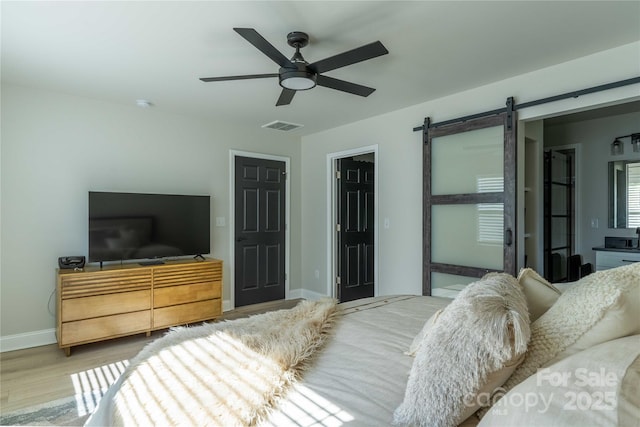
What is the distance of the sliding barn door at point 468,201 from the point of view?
10.3 feet

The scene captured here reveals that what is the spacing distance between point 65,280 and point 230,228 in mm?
1948

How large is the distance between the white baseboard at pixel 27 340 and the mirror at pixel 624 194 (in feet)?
21.4

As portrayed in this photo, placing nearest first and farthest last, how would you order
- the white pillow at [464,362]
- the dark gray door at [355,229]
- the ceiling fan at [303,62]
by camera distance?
1. the white pillow at [464,362]
2. the ceiling fan at [303,62]
3. the dark gray door at [355,229]

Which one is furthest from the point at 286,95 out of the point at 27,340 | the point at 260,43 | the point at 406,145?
the point at 27,340

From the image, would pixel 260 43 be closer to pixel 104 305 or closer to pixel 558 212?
pixel 104 305

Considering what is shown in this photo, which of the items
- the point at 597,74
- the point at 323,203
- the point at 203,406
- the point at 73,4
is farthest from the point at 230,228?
the point at 597,74

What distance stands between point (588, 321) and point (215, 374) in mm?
1180

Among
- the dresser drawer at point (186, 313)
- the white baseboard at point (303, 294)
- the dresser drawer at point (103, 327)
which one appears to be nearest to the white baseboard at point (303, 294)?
the white baseboard at point (303, 294)

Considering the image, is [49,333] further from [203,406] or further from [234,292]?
[203,406]

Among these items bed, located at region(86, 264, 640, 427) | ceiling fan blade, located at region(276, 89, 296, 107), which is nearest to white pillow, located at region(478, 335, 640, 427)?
bed, located at region(86, 264, 640, 427)

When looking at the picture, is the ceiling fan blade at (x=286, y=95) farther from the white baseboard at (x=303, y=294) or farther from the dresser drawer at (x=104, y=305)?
the white baseboard at (x=303, y=294)

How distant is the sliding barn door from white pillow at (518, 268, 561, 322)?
1761 millimetres

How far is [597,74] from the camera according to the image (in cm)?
270

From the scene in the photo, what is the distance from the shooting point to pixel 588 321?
101 cm
